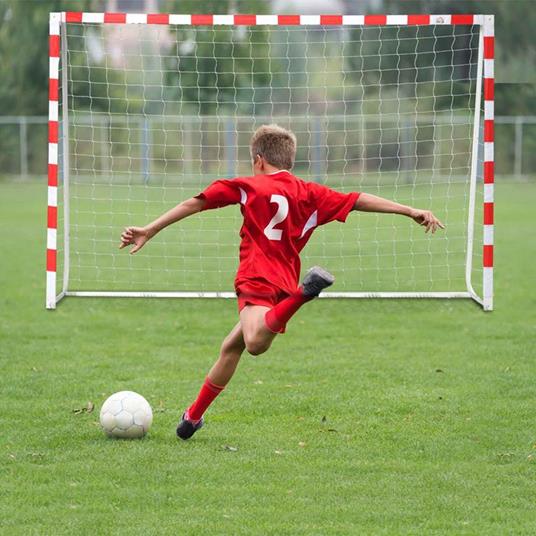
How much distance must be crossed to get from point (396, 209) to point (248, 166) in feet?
77.2

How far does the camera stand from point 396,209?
21.0 feet

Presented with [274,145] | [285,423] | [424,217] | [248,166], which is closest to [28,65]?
[248,166]

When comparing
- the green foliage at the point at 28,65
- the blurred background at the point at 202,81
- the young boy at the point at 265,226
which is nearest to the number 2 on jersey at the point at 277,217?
the young boy at the point at 265,226

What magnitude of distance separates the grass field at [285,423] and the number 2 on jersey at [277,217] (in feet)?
3.83

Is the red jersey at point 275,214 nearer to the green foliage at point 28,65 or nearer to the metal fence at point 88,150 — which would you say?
the metal fence at point 88,150

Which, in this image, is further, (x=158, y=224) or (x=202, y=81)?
(x=202, y=81)

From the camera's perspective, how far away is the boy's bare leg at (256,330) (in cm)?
607

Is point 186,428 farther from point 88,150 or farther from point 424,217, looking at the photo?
point 88,150

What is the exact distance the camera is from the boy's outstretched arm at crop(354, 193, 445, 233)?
639 cm

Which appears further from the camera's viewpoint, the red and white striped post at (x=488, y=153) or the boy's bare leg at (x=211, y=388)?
the red and white striped post at (x=488, y=153)

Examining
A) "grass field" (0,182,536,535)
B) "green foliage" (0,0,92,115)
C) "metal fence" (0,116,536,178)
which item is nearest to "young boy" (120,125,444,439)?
"grass field" (0,182,536,535)

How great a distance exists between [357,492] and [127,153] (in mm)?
30000

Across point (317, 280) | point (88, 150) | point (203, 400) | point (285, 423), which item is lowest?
point (88, 150)

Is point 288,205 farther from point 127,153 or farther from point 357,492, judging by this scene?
point 127,153
